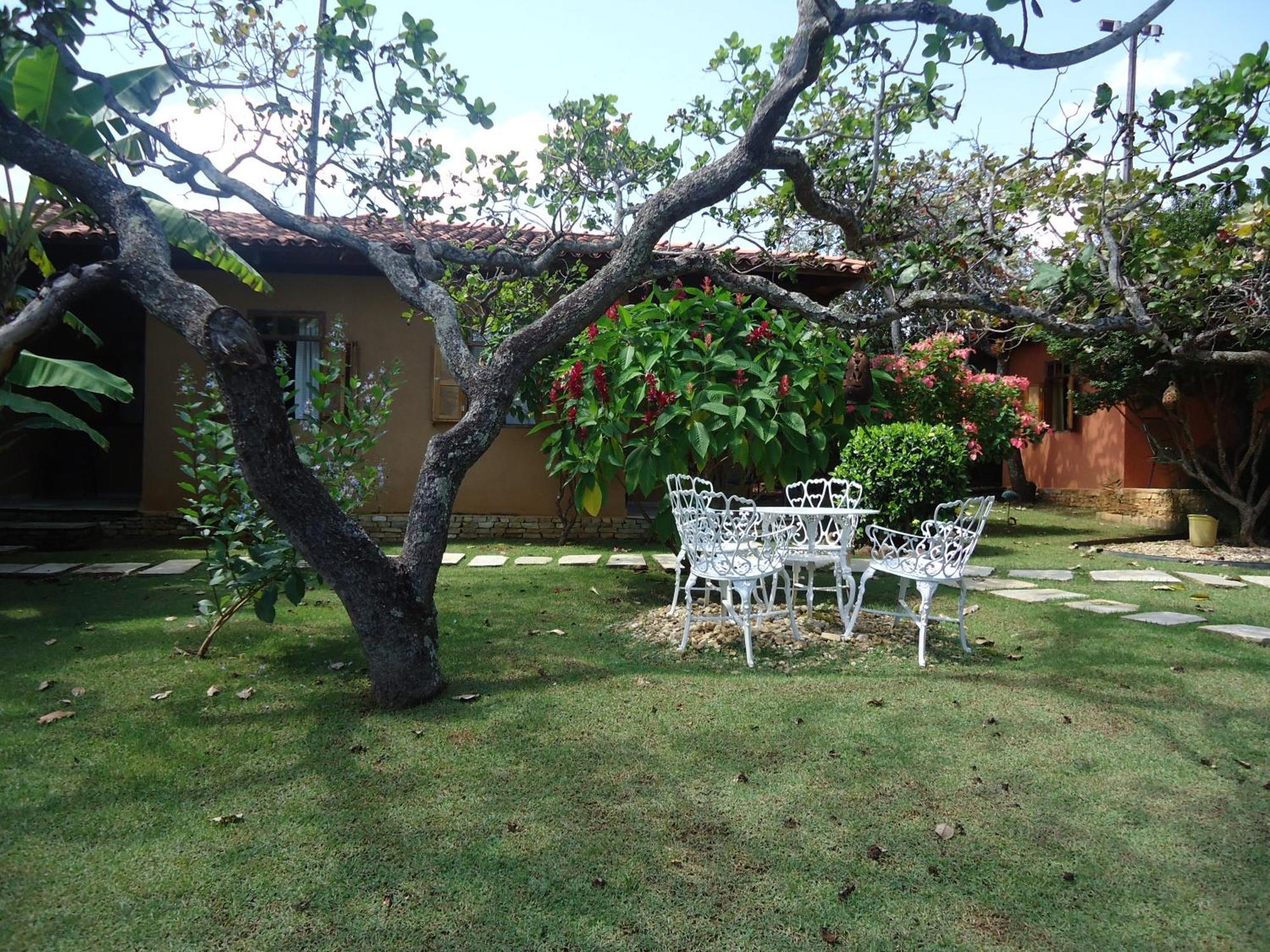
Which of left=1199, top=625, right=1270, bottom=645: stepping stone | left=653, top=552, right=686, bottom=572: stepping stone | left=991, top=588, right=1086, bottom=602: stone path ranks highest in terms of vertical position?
left=653, top=552, right=686, bottom=572: stepping stone

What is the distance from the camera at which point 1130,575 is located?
7984mm

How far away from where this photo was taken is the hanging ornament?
26.3ft

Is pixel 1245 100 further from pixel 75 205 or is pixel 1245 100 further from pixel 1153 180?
pixel 75 205

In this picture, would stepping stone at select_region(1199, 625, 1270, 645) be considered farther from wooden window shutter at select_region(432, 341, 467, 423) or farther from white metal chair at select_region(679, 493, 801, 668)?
wooden window shutter at select_region(432, 341, 467, 423)

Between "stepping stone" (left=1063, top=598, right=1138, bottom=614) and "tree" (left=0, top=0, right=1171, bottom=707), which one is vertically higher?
"tree" (left=0, top=0, right=1171, bottom=707)

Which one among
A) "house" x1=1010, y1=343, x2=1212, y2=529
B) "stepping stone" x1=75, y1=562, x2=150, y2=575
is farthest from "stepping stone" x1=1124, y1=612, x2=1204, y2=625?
"stepping stone" x1=75, y1=562, x2=150, y2=575

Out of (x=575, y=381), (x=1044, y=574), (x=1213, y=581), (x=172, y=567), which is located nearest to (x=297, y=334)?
(x=172, y=567)

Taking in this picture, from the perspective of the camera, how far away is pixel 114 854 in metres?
2.79

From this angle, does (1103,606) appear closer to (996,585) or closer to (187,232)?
(996,585)

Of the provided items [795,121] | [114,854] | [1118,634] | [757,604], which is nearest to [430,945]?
[114,854]

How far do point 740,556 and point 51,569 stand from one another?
21.3 ft

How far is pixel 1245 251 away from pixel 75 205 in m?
8.46

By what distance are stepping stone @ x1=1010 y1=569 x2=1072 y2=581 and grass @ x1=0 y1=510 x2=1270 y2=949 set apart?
2386 millimetres

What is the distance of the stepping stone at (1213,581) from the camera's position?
24.8 ft
